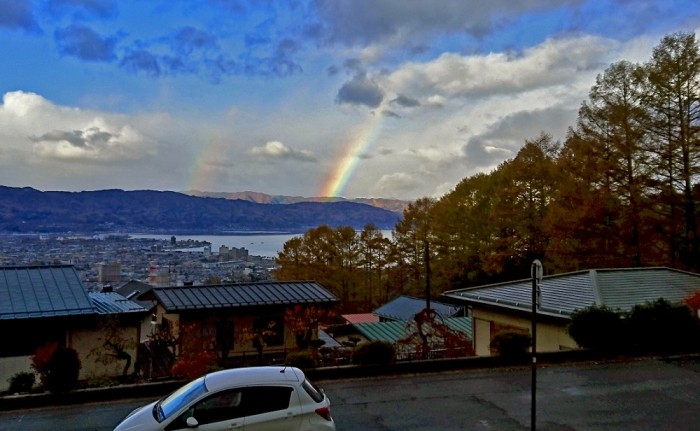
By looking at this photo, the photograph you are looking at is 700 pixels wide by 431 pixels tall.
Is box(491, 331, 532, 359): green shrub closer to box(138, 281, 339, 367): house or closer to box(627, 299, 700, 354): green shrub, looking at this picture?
box(627, 299, 700, 354): green shrub

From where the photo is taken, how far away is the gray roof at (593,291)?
1862 cm

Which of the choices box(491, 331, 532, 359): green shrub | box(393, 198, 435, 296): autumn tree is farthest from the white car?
box(393, 198, 435, 296): autumn tree

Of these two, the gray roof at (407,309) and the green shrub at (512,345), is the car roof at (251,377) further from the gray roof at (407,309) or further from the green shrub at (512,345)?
the gray roof at (407,309)

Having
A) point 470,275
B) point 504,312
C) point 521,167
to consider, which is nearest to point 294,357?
point 504,312

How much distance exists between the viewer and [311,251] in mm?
54219

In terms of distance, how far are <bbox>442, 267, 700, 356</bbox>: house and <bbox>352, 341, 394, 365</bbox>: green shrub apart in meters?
5.85

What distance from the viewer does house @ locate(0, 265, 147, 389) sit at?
18.1m

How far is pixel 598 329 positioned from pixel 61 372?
46.6ft

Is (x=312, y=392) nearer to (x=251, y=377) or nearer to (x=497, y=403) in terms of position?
(x=251, y=377)

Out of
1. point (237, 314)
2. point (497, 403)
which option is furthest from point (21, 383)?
point (237, 314)

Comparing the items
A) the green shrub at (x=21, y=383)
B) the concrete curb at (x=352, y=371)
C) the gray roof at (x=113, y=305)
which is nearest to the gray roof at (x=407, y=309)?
the gray roof at (x=113, y=305)

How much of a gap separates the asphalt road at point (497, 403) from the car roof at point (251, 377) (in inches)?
95.9

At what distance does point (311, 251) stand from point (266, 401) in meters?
46.3

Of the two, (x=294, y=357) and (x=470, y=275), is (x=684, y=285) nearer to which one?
(x=294, y=357)
